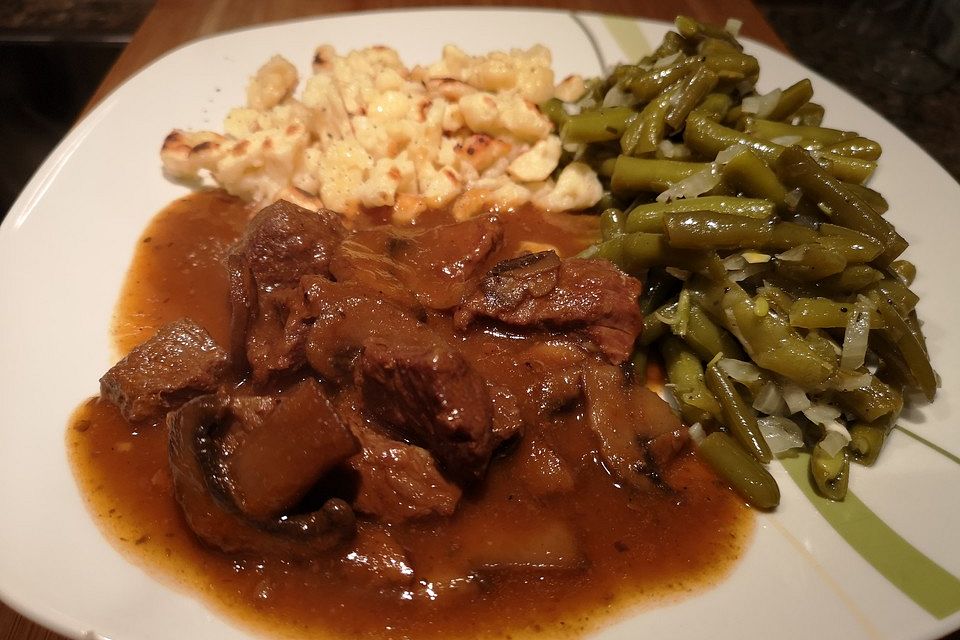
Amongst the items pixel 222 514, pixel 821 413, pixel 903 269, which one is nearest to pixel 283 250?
pixel 222 514

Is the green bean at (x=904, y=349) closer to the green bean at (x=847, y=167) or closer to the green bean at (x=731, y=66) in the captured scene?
the green bean at (x=847, y=167)

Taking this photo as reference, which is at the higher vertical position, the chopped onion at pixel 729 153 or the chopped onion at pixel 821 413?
the chopped onion at pixel 729 153

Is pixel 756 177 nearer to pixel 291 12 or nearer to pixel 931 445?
pixel 931 445

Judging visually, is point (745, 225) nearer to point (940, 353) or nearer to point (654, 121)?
point (654, 121)

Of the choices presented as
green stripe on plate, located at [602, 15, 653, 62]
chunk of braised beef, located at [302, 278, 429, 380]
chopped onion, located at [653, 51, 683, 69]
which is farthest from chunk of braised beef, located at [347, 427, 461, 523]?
green stripe on plate, located at [602, 15, 653, 62]

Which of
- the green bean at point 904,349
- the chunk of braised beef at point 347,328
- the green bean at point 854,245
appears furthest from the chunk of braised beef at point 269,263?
the green bean at point 904,349
